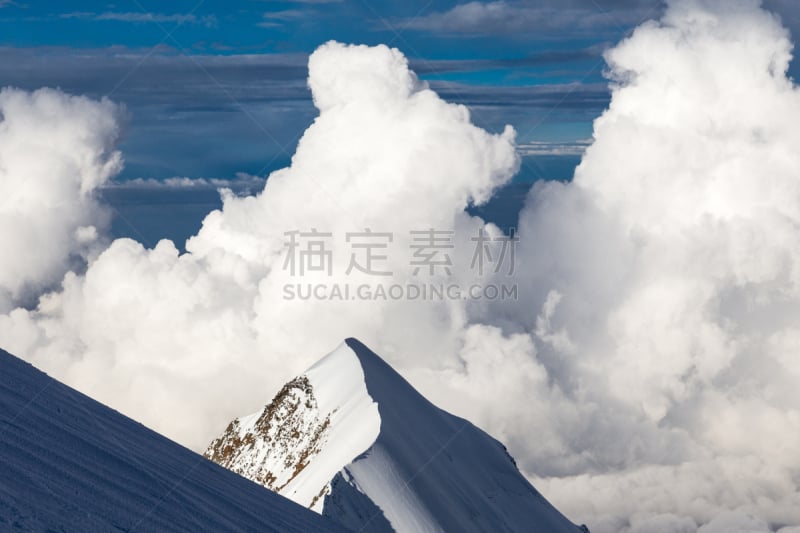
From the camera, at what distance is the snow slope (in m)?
14.8

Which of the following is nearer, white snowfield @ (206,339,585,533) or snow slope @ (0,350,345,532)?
snow slope @ (0,350,345,532)

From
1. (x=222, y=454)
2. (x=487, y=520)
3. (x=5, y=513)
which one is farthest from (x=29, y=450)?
(x=222, y=454)

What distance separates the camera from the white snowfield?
57.1m

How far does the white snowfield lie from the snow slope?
102 feet

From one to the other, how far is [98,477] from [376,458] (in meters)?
44.8

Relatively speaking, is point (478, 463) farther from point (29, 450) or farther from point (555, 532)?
point (29, 450)

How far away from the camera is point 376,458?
6084 cm

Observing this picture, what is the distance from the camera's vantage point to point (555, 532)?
239 feet

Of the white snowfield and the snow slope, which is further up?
the white snowfield

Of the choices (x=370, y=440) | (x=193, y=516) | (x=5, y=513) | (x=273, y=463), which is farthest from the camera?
(x=273, y=463)

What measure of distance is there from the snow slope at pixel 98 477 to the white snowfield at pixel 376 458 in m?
30.9

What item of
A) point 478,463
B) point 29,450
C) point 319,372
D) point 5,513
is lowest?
point 5,513

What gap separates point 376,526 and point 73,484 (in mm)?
40796

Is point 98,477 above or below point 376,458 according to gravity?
below
